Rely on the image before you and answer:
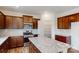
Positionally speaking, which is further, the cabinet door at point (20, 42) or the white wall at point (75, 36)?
the cabinet door at point (20, 42)

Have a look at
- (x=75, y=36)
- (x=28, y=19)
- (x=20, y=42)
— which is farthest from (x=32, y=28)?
(x=75, y=36)

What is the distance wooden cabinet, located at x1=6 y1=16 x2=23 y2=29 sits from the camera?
4.32 feet

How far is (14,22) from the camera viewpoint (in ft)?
4.51

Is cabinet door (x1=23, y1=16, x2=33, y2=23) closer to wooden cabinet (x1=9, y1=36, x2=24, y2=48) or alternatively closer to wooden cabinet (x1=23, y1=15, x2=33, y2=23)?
wooden cabinet (x1=23, y1=15, x2=33, y2=23)

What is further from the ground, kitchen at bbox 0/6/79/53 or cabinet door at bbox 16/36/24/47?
kitchen at bbox 0/6/79/53

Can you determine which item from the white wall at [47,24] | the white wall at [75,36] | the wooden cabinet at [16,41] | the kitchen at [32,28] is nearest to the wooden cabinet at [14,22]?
the kitchen at [32,28]

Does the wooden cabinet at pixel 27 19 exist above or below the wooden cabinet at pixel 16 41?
above

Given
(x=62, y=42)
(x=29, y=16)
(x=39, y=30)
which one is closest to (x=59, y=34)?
(x=62, y=42)

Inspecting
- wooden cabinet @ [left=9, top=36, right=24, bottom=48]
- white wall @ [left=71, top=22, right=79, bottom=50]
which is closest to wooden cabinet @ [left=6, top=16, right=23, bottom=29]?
wooden cabinet @ [left=9, top=36, right=24, bottom=48]

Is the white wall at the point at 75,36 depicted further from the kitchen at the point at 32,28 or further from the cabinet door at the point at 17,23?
the cabinet door at the point at 17,23

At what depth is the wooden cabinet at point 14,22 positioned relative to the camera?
1.32m

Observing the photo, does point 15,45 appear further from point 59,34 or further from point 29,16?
point 59,34

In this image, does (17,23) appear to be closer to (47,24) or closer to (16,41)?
(16,41)

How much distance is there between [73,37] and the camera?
4.35ft
